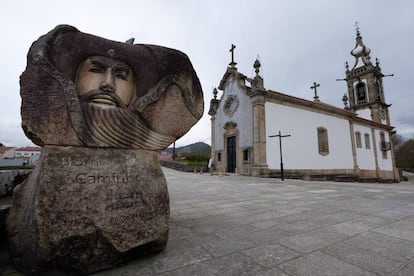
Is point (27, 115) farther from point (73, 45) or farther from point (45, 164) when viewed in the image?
point (73, 45)

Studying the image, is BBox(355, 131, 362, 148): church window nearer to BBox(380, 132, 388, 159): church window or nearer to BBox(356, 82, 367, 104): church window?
BBox(380, 132, 388, 159): church window

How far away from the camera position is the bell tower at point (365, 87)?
83.7 feet

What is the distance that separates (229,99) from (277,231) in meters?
14.8

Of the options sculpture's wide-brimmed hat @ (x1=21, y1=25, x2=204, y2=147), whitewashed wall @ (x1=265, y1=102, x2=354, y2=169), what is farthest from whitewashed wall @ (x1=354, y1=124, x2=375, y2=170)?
sculpture's wide-brimmed hat @ (x1=21, y1=25, x2=204, y2=147)

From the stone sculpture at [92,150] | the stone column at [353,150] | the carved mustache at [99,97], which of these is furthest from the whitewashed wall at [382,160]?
the carved mustache at [99,97]

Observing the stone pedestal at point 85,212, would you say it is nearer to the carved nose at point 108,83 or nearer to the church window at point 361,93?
the carved nose at point 108,83

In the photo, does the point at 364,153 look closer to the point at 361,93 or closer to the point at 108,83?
the point at 361,93

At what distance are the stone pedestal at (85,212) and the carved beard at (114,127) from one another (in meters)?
0.07

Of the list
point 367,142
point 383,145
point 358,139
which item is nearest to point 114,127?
point 358,139

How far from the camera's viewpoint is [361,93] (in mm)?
27594

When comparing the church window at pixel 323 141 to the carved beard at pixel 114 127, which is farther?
the church window at pixel 323 141

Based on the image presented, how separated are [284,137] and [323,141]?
13.9 ft

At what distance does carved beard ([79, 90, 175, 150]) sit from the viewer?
166 centimetres

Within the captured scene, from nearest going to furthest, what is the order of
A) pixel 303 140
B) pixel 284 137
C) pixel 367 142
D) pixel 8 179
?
pixel 8 179, pixel 284 137, pixel 303 140, pixel 367 142
